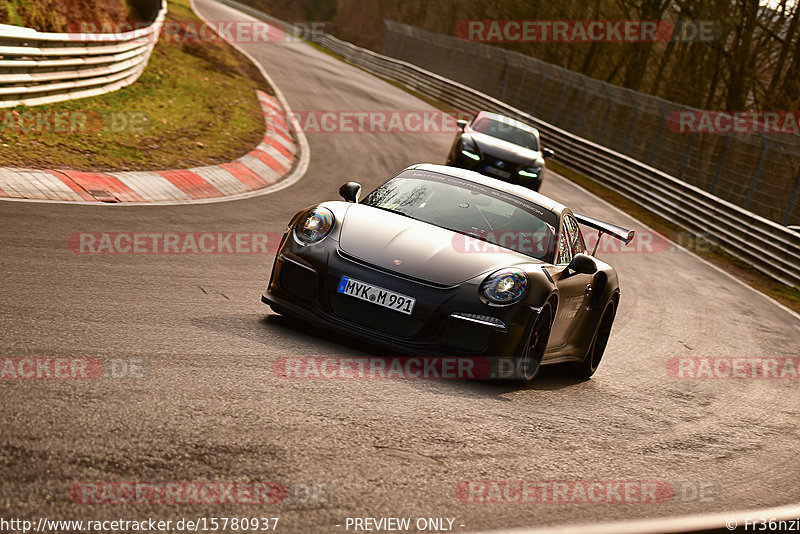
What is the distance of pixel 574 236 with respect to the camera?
8.15 m

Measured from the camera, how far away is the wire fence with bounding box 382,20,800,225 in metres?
21.9

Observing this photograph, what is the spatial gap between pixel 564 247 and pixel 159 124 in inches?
412

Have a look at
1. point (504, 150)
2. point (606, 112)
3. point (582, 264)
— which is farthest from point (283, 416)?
point (606, 112)

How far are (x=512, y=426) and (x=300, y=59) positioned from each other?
35632 millimetres

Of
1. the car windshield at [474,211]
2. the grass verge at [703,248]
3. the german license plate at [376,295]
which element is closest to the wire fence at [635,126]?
the grass verge at [703,248]

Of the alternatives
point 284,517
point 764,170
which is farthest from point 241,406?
point 764,170

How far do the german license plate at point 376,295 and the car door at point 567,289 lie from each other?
4.05 feet

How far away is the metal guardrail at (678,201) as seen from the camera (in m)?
19.5

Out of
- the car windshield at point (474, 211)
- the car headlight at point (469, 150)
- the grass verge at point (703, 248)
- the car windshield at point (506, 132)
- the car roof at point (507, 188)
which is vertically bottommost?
the grass verge at point (703, 248)

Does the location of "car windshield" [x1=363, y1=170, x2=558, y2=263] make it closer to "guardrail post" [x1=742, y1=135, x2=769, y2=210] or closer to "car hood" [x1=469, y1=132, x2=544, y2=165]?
"car hood" [x1=469, y1=132, x2=544, y2=165]

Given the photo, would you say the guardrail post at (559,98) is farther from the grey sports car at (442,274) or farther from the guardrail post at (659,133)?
the grey sports car at (442,274)

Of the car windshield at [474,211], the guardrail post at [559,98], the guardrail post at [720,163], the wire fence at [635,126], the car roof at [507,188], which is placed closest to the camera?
the car windshield at [474,211]

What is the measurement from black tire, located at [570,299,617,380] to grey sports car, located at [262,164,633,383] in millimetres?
350

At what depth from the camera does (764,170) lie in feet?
73.3
